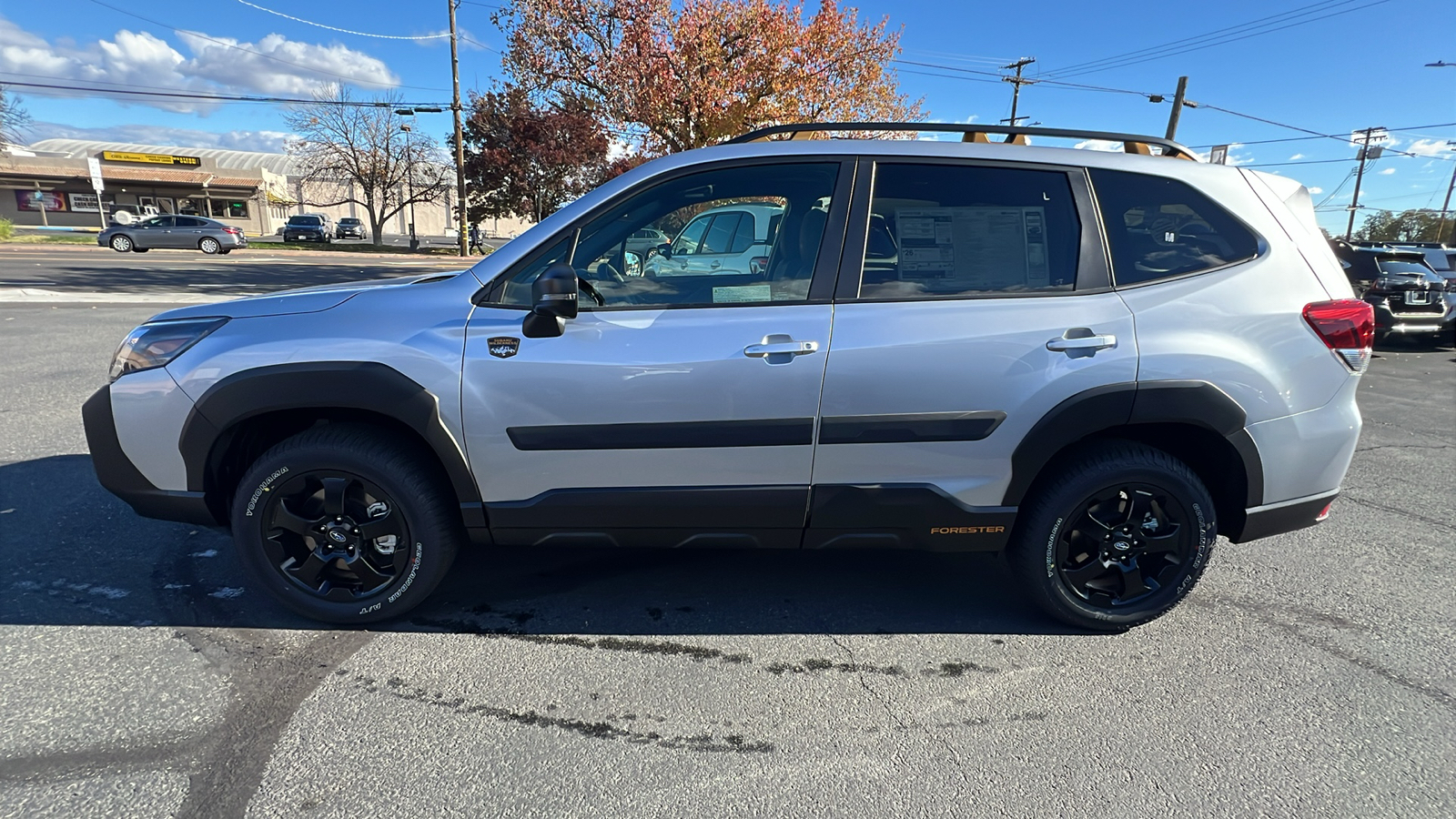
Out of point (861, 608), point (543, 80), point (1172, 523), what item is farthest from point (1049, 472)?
point (543, 80)

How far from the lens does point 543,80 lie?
19.2 m

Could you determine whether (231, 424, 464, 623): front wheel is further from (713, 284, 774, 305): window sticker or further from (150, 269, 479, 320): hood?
(713, 284, 774, 305): window sticker

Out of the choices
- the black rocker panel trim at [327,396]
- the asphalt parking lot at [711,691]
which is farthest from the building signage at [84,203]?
the black rocker panel trim at [327,396]

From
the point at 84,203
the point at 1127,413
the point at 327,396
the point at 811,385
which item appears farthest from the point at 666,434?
the point at 84,203

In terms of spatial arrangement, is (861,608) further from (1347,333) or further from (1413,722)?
(1347,333)

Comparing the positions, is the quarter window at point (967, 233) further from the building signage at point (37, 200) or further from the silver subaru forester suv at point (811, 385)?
the building signage at point (37, 200)

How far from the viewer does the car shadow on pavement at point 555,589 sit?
2990 millimetres

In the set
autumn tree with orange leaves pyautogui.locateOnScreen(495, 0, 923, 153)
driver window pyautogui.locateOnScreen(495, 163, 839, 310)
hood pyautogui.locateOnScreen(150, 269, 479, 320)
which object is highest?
autumn tree with orange leaves pyautogui.locateOnScreen(495, 0, 923, 153)

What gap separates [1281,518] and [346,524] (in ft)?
12.0

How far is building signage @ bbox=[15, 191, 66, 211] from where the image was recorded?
51.6m

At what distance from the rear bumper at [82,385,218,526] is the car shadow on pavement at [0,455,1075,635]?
1.43ft

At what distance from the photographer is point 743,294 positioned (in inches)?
108

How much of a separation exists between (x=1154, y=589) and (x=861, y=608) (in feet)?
3.85

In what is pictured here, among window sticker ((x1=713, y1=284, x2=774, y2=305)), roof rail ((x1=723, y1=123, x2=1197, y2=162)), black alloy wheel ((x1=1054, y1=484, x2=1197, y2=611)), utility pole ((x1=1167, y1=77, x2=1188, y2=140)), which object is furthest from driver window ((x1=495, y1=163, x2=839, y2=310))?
utility pole ((x1=1167, y1=77, x2=1188, y2=140))
